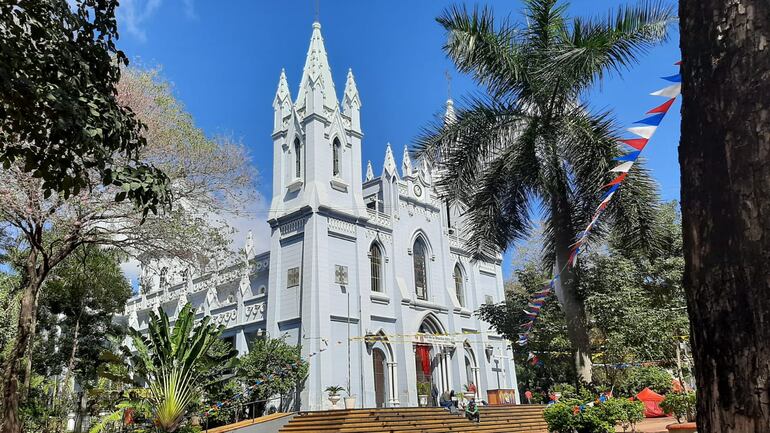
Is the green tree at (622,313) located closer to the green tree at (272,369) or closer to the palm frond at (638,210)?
the palm frond at (638,210)

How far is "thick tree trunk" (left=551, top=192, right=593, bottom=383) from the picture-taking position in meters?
11.6

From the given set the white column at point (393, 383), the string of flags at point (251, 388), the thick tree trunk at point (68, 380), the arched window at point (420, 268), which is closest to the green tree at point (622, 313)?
the white column at point (393, 383)

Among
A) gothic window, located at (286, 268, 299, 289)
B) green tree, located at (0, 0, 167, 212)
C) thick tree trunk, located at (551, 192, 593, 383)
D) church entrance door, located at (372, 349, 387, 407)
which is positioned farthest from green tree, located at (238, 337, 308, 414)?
green tree, located at (0, 0, 167, 212)

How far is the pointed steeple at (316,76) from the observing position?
25.0 metres

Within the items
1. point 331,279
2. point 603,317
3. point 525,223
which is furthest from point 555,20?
point 331,279

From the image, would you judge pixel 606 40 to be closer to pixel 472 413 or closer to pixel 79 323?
pixel 472 413

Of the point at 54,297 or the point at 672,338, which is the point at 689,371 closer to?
the point at 672,338

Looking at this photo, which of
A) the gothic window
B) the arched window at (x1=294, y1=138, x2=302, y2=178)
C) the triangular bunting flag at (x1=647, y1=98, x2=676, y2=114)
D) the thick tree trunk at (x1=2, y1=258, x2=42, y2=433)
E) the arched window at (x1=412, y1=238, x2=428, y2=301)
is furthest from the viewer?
the arched window at (x1=412, y1=238, x2=428, y2=301)

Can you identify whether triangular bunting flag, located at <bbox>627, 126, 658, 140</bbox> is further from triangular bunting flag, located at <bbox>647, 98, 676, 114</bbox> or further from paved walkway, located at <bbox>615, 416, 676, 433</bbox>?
paved walkway, located at <bbox>615, 416, 676, 433</bbox>

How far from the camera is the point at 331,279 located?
890 inches

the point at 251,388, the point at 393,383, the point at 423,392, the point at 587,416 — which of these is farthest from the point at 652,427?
the point at 251,388

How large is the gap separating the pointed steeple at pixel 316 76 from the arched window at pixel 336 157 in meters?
1.76

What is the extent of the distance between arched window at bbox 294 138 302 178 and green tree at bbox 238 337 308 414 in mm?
Result: 7580

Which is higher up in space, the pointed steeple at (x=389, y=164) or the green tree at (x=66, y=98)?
the pointed steeple at (x=389, y=164)
